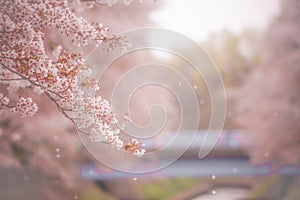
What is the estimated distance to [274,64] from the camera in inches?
114

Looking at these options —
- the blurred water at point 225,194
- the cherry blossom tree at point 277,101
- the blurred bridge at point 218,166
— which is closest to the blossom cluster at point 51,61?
the blurred water at point 225,194

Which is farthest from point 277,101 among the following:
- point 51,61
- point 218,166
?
point 51,61

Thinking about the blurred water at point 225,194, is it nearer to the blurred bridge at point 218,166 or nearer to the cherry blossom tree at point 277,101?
the blurred bridge at point 218,166

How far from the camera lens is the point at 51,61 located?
124 cm

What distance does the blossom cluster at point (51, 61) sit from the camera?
1.21 metres

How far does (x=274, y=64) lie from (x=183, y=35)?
0.67 m

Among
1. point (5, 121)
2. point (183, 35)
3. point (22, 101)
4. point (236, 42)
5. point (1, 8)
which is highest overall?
point (236, 42)

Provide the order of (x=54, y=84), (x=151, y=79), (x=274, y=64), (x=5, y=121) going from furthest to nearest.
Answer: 1. (x=274, y=64)
2. (x=151, y=79)
3. (x=5, y=121)
4. (x=54, y=84)

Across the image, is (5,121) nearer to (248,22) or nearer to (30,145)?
Answer: (30,145)

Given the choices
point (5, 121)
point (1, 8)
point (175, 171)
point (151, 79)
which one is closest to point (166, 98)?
point (151, 79)

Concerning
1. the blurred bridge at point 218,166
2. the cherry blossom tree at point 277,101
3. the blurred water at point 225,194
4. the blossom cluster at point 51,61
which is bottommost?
the blossom cluster at point 51,61

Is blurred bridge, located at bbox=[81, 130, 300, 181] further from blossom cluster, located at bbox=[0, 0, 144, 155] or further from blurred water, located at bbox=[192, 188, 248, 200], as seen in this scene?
blossom cluster, located at bbox=[0, 0, 144, 155]

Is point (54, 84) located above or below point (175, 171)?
below

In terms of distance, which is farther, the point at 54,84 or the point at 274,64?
the point at 274,64
